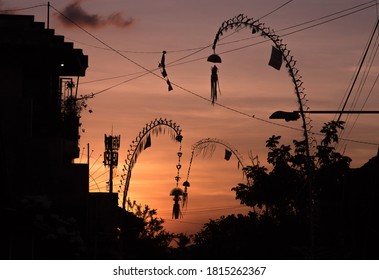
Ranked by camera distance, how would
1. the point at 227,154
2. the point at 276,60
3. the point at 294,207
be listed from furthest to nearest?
1. the point at 294,207
2. the point at 227,154
3. the point at 276,60

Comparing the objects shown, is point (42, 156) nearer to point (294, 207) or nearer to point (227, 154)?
point (227, 154)

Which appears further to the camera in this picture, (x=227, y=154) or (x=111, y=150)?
(x=111, y=150)

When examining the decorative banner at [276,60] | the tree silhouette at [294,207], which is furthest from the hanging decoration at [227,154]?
the decorative banner at [276,60]

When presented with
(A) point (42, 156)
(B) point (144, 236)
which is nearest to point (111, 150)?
(B) point (144, 236)

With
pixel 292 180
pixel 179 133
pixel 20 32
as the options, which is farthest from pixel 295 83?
pixel 292 180

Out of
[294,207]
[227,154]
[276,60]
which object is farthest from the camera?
[294,207]

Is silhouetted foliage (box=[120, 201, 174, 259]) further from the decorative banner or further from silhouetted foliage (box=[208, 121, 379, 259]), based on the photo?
the decorative banner

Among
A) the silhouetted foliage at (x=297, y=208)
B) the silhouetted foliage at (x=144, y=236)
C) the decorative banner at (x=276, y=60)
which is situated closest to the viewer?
the decorative banner at (x=276, y=60)

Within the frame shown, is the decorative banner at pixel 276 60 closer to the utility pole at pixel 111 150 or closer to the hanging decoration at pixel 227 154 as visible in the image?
the hanging decoration at pixel 227 154

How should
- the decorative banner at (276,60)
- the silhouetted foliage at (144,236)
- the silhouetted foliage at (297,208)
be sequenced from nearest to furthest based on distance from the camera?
the decorative banner at (276,60), the silhouetted foliage at (297,208), the silhouetted foliage at (144,236)

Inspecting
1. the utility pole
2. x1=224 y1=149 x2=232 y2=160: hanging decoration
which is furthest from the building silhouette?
the utility pole

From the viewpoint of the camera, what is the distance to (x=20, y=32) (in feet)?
154
